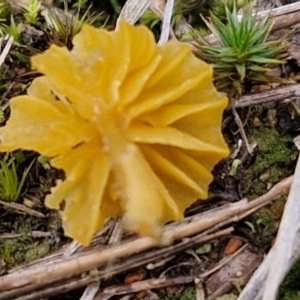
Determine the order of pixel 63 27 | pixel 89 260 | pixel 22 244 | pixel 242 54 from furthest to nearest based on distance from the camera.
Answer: pixel 63 27 < pixel 242 54 < pixel 22 244 < pixel 89 260

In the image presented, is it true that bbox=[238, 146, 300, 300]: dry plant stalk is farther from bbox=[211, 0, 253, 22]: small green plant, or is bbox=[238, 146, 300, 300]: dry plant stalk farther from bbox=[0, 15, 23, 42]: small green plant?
bbox=[0, 15, 23, 42]: small green plant

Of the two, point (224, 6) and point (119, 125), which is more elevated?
point (224, 6)

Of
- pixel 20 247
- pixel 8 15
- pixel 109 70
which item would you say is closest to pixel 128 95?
pixel 109 70

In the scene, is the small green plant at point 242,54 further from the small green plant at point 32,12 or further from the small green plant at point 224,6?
the small green plant at point 32,12

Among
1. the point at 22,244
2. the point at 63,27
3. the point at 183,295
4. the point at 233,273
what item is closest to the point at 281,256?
the point at 233,273

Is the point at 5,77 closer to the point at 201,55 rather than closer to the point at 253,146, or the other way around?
the point at 201,55

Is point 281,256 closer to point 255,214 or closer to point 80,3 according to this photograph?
point 255,214
